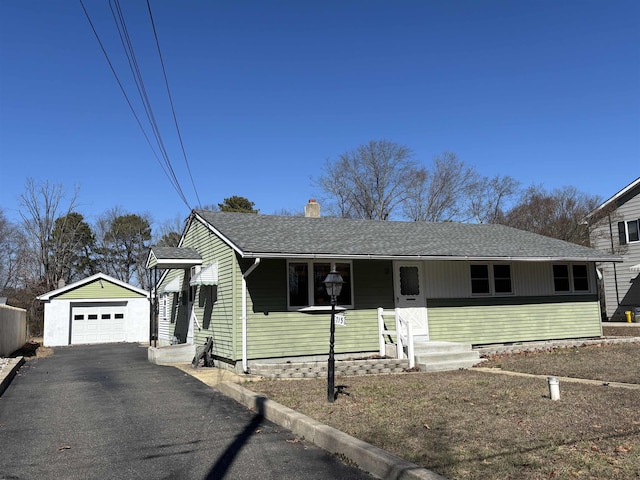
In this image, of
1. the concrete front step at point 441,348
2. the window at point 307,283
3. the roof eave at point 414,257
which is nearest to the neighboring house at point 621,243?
the roof eave at point 414,257

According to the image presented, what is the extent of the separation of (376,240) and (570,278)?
21.4 feet

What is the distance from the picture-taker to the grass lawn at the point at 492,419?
4.72m

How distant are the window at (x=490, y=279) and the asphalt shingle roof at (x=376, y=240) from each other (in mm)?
588

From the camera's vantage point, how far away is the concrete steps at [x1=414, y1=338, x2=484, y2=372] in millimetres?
11984

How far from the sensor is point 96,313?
28578mm

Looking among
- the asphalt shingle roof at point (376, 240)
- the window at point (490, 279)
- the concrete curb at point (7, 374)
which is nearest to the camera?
the concrete curb at point (7, 374)

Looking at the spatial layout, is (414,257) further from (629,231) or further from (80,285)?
(80,285)

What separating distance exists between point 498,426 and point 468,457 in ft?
4.26

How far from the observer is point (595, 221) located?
27.0 meters

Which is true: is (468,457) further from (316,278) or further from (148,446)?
(316,278)

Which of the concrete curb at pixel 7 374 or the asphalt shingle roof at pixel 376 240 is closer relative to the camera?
the concrete curb at pixel 7 374

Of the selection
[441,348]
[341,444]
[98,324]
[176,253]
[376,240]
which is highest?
[376,240]

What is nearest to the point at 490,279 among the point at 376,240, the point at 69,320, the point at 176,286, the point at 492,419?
the point at 376,240

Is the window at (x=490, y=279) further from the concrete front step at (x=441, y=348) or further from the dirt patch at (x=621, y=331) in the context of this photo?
the dirt patch at (x=621, y=331)
